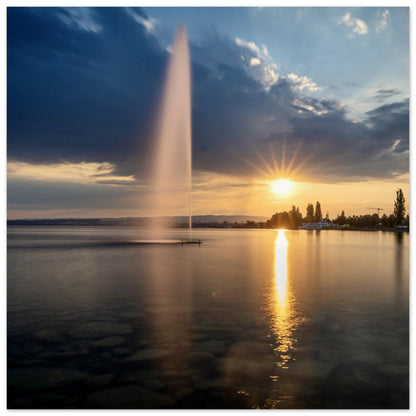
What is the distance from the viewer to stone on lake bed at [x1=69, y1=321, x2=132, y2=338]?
16858mm

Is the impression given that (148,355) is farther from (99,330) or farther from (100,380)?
(99,330)

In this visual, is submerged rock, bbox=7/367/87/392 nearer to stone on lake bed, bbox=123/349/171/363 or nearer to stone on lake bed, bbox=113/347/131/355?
stone on lake bed, bbox=123/349/171/363

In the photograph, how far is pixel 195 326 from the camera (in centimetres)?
1859

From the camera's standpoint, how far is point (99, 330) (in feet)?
57.7

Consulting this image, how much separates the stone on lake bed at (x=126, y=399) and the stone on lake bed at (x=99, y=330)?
18.8ft

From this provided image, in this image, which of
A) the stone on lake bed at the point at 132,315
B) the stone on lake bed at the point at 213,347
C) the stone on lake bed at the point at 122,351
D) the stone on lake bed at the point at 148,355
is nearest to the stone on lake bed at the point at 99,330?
the stone on lake bed at the point at 132,315

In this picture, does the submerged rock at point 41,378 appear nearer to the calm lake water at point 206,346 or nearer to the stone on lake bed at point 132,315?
the calm lake water at point 206,346

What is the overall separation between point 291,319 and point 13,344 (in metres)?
12.8

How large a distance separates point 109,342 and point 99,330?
76.1 inches

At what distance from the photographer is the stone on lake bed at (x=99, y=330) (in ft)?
55.3

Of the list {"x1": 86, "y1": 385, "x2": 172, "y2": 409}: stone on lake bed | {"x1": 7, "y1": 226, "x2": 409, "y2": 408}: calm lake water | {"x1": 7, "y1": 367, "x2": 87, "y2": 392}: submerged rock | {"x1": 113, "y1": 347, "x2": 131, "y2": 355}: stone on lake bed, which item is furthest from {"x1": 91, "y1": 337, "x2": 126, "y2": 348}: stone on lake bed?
{"x1": 86, "y1": 385, "x2": 172, "y2": 409}: stone on lake bed

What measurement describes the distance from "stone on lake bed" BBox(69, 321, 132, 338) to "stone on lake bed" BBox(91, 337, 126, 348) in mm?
557

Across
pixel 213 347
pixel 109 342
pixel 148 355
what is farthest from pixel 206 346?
pixel 109 342
